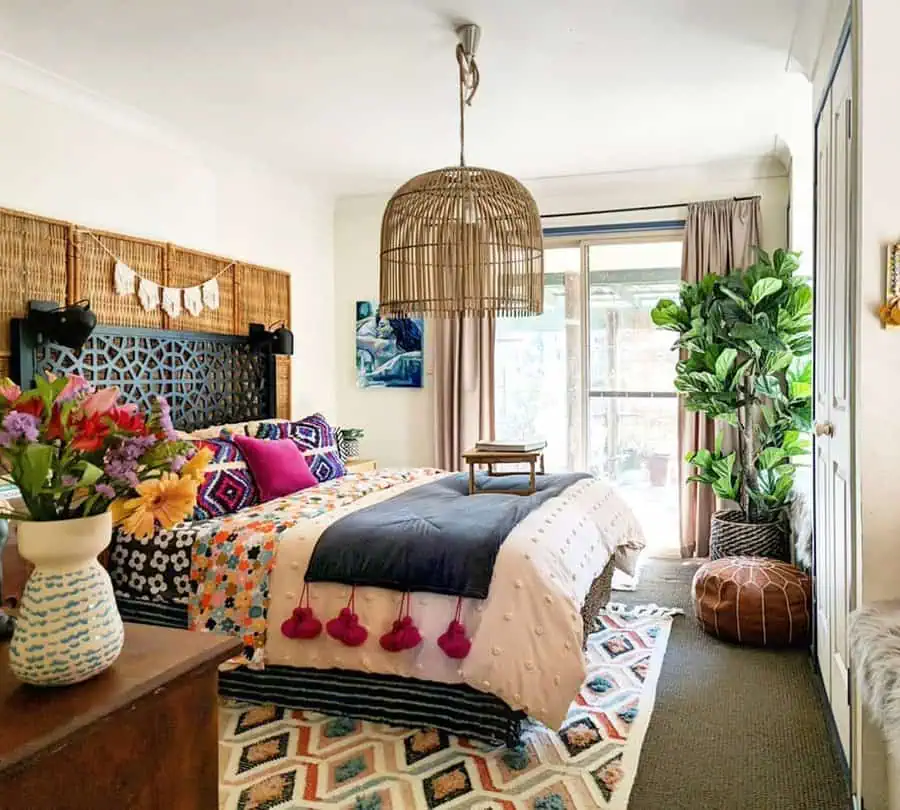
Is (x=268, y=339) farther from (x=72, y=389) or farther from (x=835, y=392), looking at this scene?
(x=72, y=389)

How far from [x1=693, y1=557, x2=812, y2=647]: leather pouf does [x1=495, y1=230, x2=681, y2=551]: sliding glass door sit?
1729mm

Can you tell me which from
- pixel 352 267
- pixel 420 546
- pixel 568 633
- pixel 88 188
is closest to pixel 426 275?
pixel 420 546

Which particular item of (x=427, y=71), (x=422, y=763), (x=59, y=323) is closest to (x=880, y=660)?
(x=422, y=763)

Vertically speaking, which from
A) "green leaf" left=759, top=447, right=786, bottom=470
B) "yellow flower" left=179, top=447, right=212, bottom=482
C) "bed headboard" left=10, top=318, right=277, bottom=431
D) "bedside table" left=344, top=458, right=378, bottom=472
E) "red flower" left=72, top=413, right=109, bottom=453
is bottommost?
"bedside table" left=344, top=458, right=378, bottom=472

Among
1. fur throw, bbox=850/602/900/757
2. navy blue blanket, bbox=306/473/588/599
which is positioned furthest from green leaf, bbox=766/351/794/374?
fur throw, bbox=850/602/900/757

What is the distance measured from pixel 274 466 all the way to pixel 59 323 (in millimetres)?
1097

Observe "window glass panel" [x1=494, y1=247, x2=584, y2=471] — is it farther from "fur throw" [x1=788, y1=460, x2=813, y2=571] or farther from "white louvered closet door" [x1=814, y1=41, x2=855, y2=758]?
"white louvered closet door" [x1=814, y1=41, x2=855, y2=758]

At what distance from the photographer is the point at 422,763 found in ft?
7.75

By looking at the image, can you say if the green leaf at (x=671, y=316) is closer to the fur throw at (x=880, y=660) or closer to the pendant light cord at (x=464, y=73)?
the pendant light cord at (x=464, y=73)

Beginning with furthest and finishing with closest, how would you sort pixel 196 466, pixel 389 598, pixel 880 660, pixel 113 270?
pixel 113 270 → pixel 389 598 → pixel 880 660 → pixel 196 466

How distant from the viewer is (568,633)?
7.61ft

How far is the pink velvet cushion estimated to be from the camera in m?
3.52

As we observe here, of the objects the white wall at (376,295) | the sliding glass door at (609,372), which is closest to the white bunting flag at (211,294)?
the white wall at (376,295)

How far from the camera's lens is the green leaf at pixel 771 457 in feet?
13.4
